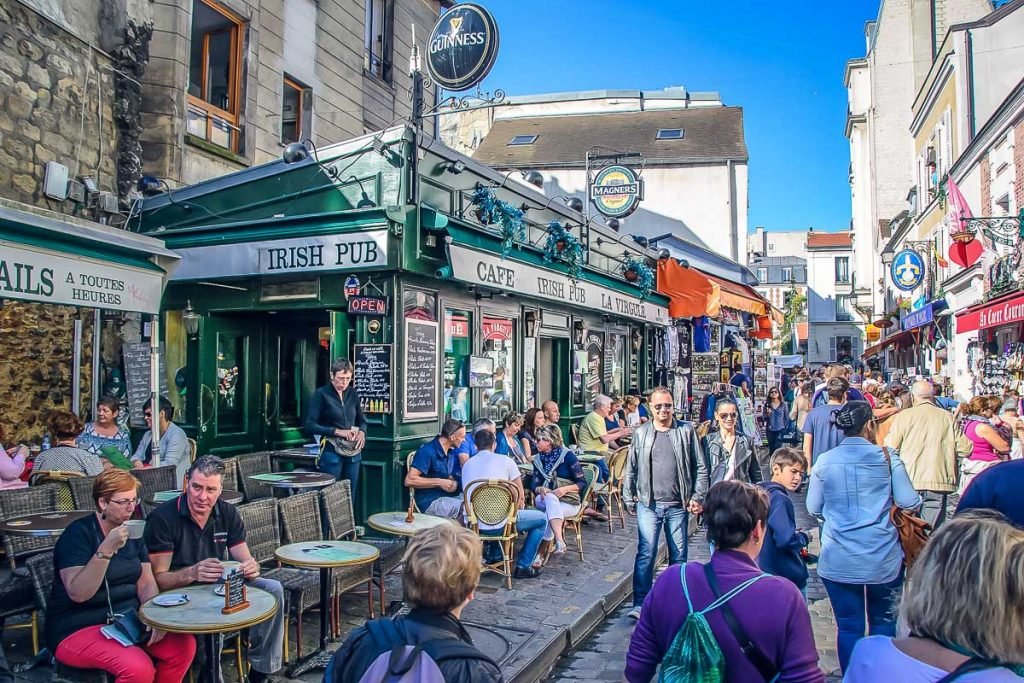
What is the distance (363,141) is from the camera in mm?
8414

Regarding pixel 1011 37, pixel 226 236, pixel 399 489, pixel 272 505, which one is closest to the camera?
pixel 272 505

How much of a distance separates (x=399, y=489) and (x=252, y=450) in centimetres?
274

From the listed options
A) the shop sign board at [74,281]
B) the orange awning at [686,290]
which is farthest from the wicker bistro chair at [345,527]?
the orange awning at [686,290]

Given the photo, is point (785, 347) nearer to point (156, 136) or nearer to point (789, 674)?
point (156, 136)

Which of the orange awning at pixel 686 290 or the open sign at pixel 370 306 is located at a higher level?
the orange awning at pixel 686 290

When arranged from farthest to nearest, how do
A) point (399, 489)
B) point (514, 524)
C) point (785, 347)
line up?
1. point (785, 347)
2. point (399, 489)
3. point (514, 524)

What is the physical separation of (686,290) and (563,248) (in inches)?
188

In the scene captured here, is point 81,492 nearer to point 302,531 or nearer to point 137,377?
point 302,531

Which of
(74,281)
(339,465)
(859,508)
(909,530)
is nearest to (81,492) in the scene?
(74,281)

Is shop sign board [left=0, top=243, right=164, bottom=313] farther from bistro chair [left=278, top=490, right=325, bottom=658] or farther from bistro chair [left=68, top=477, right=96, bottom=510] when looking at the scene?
bistro chair [left=278, top=490, right=325, bottom=658]

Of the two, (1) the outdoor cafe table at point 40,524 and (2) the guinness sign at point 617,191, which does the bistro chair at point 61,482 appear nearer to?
(1) the outdoor cafe table at point 40,524

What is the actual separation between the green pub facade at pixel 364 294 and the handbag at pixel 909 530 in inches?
199

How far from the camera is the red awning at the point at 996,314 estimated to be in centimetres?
1148

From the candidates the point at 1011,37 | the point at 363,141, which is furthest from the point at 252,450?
the point at 1011,37
